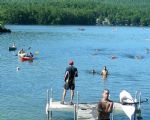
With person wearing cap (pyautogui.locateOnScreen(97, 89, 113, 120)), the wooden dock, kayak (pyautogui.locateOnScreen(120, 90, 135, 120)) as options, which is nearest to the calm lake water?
the wooden dock

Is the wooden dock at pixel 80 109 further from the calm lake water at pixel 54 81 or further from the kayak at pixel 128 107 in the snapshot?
the calm lake water at pixel 54 81

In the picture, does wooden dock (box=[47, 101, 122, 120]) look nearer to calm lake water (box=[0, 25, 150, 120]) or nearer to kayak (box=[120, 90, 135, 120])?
kayak (box=[120, 90, 135, 120])

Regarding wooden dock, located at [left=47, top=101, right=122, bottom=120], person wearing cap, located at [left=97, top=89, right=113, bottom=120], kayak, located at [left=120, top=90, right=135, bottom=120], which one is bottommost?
wooden dock, located at [left=47, top=101, right=122, bottom=120]

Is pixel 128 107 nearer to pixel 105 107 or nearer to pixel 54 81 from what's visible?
pixel 105 107

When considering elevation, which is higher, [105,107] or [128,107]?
[105,107]

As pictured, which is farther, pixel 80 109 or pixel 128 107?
pixel 80 109

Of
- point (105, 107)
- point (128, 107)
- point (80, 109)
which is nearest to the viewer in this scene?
point (105, 107)

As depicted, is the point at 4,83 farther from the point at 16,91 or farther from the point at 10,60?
the point at 10,60

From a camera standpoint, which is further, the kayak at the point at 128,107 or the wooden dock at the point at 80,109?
the kayak at the point at 128,107

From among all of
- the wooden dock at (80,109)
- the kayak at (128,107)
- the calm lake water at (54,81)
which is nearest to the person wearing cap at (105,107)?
the wooden dock at (80,109)

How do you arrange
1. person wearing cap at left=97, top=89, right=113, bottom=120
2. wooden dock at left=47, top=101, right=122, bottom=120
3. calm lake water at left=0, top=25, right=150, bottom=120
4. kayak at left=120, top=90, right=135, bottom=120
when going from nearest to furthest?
person wearing cap at left=97, top=89, right=113, bottom=120, wooden dock at left=47, top=101, right=122, bottom=120, kayak at left=120, top=90, right=135, bottom=120, calm lake water at left=0, top=25, right=150, bottom=120

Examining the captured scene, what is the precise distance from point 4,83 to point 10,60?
2542 cm

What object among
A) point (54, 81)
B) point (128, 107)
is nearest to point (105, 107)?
point (128, 107)

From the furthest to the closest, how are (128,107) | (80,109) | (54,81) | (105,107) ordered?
1. (54,81)
2. (80,109)
3. (128,107)
4. (105,107)
